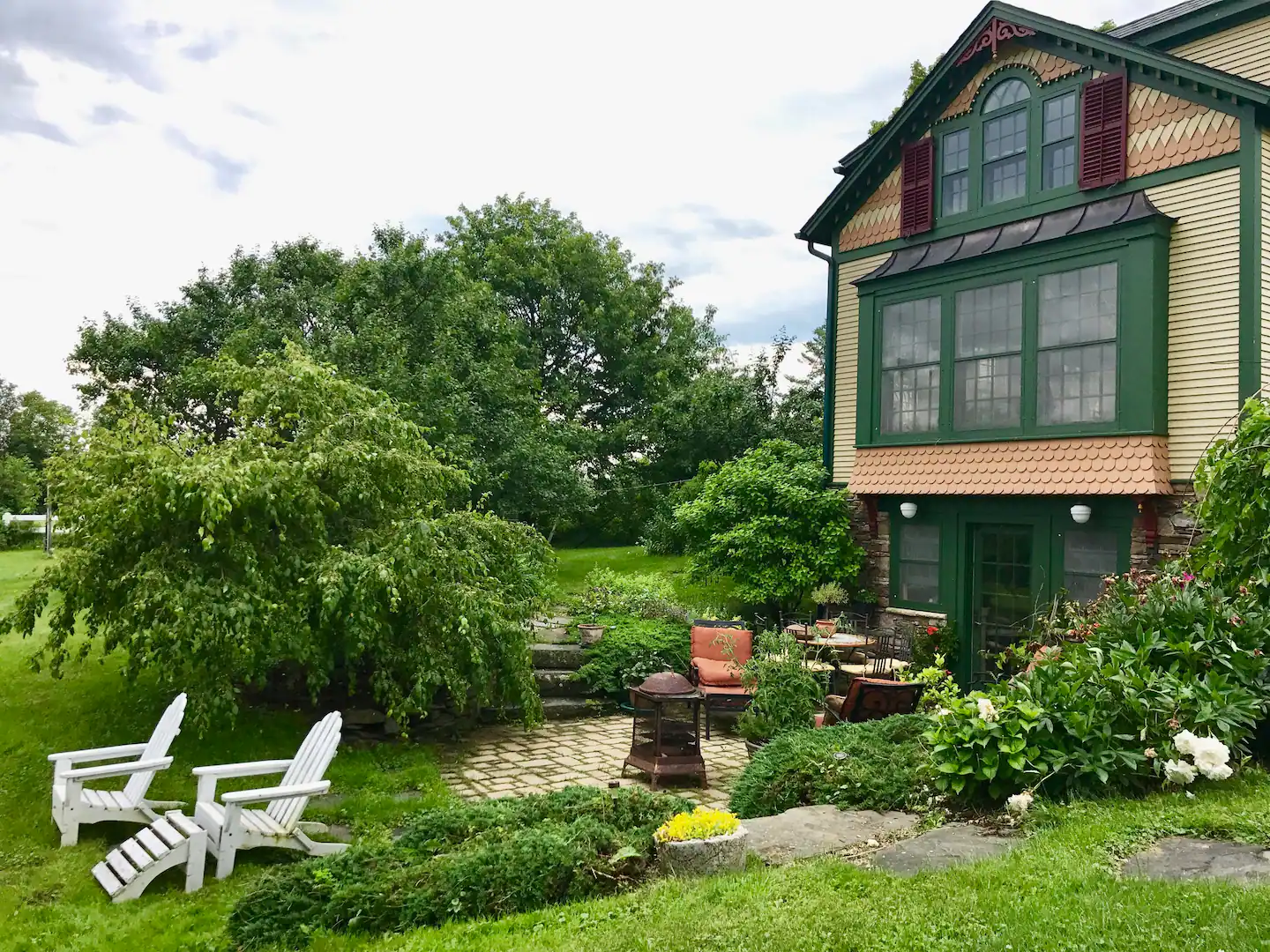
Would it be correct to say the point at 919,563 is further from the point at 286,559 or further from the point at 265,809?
the point at 265,809

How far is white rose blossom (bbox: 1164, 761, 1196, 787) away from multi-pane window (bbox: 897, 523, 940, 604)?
660 centimetres

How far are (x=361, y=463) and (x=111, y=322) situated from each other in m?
14.4

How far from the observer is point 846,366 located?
1277cm

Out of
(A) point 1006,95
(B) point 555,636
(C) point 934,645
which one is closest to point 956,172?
(A) point 1006,95

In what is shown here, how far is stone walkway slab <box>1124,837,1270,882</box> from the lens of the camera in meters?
3.75

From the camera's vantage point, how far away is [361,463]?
8.20m

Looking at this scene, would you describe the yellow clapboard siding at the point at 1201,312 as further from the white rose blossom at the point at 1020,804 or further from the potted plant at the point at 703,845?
the potted plant at the point at 703,845

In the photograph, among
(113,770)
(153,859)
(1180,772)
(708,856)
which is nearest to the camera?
(708,856)

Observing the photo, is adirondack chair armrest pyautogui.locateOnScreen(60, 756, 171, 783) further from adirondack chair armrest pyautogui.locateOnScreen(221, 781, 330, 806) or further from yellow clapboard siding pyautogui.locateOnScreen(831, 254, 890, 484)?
yellow clapboard siding pyautogui.locateOnScreen(831, 254, 890, 484)

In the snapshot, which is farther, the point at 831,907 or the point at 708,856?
the point at 708,856

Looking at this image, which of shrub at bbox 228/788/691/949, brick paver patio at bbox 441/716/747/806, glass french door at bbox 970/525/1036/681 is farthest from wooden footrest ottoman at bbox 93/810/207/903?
glass french door at bbox 970/525/1036/681

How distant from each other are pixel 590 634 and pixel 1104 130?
7.89 metres

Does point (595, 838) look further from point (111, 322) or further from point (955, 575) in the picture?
point (111, 322)

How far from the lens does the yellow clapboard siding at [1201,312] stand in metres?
9.12
